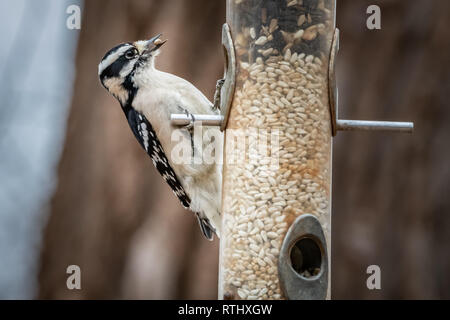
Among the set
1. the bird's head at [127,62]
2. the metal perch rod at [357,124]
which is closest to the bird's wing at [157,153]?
the bird's head at [127,62]

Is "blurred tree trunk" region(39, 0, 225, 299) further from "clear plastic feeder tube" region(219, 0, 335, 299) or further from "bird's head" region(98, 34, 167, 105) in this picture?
"clear plastic feeder tube" region(219, 0, 335, 299)

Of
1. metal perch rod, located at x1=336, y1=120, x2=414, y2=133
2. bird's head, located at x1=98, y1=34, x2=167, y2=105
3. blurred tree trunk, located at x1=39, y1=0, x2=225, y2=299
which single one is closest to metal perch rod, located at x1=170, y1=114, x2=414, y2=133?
metal perch rod, located at x1=336, y1=120, x2=414, y2=133

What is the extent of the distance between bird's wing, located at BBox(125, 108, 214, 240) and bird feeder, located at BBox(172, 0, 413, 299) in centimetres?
99

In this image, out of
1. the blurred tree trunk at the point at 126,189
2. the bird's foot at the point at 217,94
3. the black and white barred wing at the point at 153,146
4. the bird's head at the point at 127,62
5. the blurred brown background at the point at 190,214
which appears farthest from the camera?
the blurred tree trunk at the point at 126,189

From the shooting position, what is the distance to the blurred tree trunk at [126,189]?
562 centimetres

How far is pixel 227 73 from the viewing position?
3293 mm

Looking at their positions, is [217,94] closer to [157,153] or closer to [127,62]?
[127,62]

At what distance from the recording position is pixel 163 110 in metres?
4.11

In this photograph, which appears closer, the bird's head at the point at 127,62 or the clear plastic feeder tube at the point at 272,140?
the clear plastic feeder tube at the point at 272,140

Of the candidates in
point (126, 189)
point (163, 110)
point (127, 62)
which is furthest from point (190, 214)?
point (127, 62)

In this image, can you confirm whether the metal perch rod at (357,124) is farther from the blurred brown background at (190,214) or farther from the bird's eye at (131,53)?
the blurred brown background at (190,214)

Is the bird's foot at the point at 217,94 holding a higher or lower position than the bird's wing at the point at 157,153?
higher
